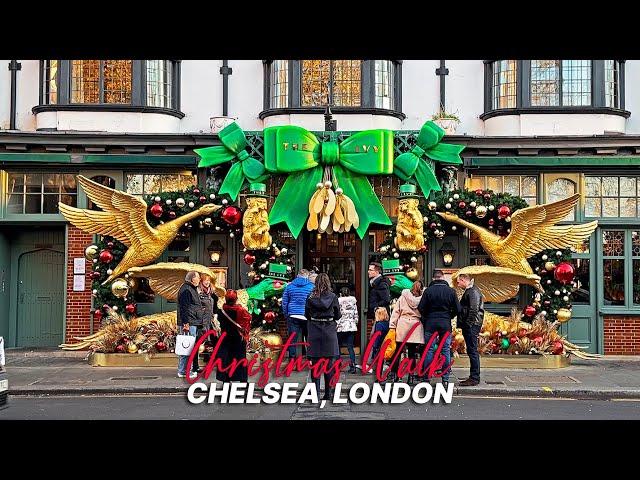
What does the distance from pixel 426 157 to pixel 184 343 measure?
620cm

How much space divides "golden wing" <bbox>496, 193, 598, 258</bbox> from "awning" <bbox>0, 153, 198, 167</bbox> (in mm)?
6537

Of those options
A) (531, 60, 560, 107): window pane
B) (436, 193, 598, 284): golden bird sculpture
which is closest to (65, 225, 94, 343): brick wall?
(436, 193, 598, 284): golden bird sculpture

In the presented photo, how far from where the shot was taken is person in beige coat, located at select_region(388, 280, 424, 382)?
13164 millimetres

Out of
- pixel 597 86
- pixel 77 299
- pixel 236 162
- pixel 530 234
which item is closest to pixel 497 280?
pixel 530 234

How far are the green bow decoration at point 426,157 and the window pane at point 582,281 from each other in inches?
139

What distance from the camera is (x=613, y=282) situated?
56.7 feet

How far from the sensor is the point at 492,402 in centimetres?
1202

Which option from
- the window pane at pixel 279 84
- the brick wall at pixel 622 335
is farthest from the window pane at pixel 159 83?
the brick wall at pixel 622 335

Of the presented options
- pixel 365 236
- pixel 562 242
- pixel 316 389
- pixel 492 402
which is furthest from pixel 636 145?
pixel 316 389

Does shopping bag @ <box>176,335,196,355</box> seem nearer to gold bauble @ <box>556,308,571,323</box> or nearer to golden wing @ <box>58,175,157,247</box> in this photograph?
golden wing @ <box>58,175,157,247</box>

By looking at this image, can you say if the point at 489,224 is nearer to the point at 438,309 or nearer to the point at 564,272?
the point at 564,272

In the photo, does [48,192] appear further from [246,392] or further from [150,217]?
[246,392]

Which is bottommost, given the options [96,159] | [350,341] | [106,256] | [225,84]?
[350,341]

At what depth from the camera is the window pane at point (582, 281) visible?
17.3 meters
